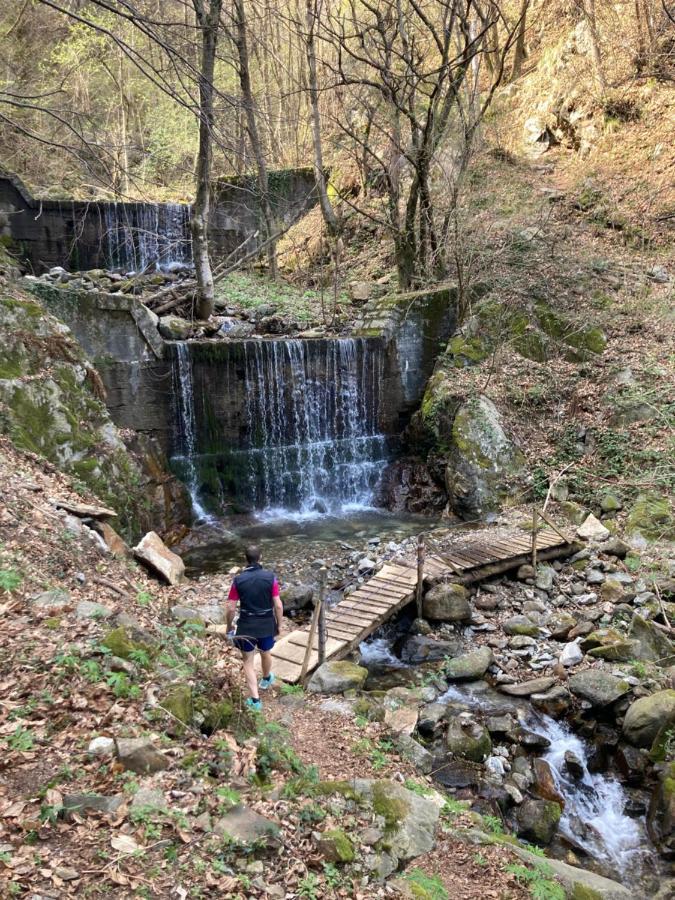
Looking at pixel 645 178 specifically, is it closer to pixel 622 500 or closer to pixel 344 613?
pixel 622 500

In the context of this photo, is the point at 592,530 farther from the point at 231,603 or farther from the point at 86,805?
the point at 86,805

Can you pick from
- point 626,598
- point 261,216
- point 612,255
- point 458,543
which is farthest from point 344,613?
point 261,216

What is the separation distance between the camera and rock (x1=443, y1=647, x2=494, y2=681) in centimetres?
685

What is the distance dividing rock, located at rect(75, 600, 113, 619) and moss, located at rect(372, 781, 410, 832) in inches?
86.4

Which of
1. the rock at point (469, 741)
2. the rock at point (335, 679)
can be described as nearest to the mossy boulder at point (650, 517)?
the rock at point (469, 741)

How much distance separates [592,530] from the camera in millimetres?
9727

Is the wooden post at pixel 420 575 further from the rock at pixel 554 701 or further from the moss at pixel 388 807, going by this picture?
the moss at pixel 388 807

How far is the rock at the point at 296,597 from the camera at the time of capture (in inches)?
319

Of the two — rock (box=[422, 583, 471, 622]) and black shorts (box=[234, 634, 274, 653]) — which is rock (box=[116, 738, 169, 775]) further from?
rock (box=[422, 583, 471, 622])

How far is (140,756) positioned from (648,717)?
16.4 feet

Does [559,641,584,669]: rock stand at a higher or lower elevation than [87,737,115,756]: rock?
lower

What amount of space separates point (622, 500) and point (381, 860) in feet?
28.3

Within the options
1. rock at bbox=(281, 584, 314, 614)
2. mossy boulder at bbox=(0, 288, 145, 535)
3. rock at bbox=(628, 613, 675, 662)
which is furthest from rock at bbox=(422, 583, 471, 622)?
mossy boulder at bbox=(0, 288, 145, 535)

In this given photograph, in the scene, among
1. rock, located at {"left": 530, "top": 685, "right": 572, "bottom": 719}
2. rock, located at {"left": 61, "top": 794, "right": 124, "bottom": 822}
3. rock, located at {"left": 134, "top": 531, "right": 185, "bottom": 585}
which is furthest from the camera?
rock, located at {"left": 134, "top": 531, "right": 185, "bottom": 585}
